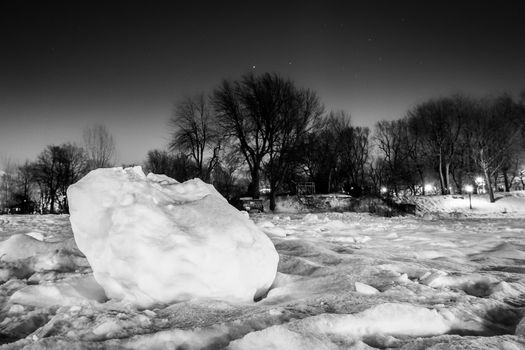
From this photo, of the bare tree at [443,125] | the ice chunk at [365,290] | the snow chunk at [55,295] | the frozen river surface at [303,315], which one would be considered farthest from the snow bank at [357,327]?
the bare tree at [443,125]

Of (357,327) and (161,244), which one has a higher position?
(161,244)

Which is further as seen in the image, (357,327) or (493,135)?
(493,135)

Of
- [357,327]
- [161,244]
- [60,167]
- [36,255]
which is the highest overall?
[60,167]

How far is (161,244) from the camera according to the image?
287 cm

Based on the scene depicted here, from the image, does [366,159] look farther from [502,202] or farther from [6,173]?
[6,173]

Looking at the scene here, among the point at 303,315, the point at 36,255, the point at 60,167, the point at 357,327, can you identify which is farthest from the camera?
the point at 60,167

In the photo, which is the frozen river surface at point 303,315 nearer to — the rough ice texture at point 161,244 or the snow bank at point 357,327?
the snow bank at point 357,327

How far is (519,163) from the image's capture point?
127ft

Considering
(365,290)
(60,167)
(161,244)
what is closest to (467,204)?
(365,290)

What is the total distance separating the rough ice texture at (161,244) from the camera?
2814mm

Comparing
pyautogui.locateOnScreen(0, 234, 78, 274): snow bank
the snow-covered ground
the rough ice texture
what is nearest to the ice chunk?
the snow-covered ground

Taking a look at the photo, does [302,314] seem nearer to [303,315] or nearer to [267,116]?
[303,315]

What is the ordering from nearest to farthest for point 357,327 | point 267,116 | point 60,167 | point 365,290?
point 357,327 → point 365,290 → point 267,116 → point 60,167

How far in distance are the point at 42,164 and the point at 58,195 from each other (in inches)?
172
